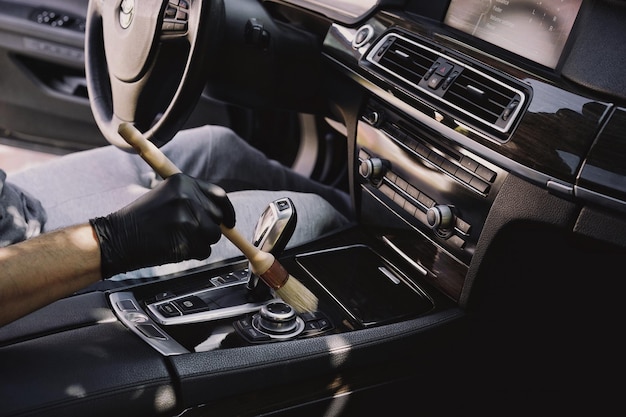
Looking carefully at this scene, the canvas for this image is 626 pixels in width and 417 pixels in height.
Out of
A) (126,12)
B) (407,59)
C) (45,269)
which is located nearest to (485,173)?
(407,59)

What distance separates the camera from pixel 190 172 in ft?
5.35

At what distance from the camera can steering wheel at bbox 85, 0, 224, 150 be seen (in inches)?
53.2

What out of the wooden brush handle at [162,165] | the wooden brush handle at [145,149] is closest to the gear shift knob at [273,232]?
the wooden brush handle at [162,165]

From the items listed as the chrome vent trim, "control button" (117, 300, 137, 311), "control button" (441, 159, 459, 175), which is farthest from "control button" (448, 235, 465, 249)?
"control button" (117, 300, 137, 311)

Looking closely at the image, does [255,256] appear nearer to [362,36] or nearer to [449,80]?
[449,80]

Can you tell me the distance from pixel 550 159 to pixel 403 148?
35 cm

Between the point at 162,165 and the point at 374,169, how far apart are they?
53cm

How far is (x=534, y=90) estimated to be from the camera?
1089 mm

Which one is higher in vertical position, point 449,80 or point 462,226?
point 449,80

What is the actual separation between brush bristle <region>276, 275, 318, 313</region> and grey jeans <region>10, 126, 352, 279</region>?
0.15m

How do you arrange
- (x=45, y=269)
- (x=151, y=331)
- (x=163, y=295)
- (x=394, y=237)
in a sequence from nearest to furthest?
(x=45, y=269) → (x=151, y=331) → (x=163, y=295) → (x=394, y=237)

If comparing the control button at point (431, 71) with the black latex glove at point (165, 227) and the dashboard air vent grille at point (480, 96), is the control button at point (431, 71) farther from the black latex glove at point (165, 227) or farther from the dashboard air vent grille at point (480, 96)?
the black latex glove at point (165, 227)

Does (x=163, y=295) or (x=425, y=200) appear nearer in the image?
(x=163, y=295)

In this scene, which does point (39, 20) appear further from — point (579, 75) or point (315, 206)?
point (579, 75)
